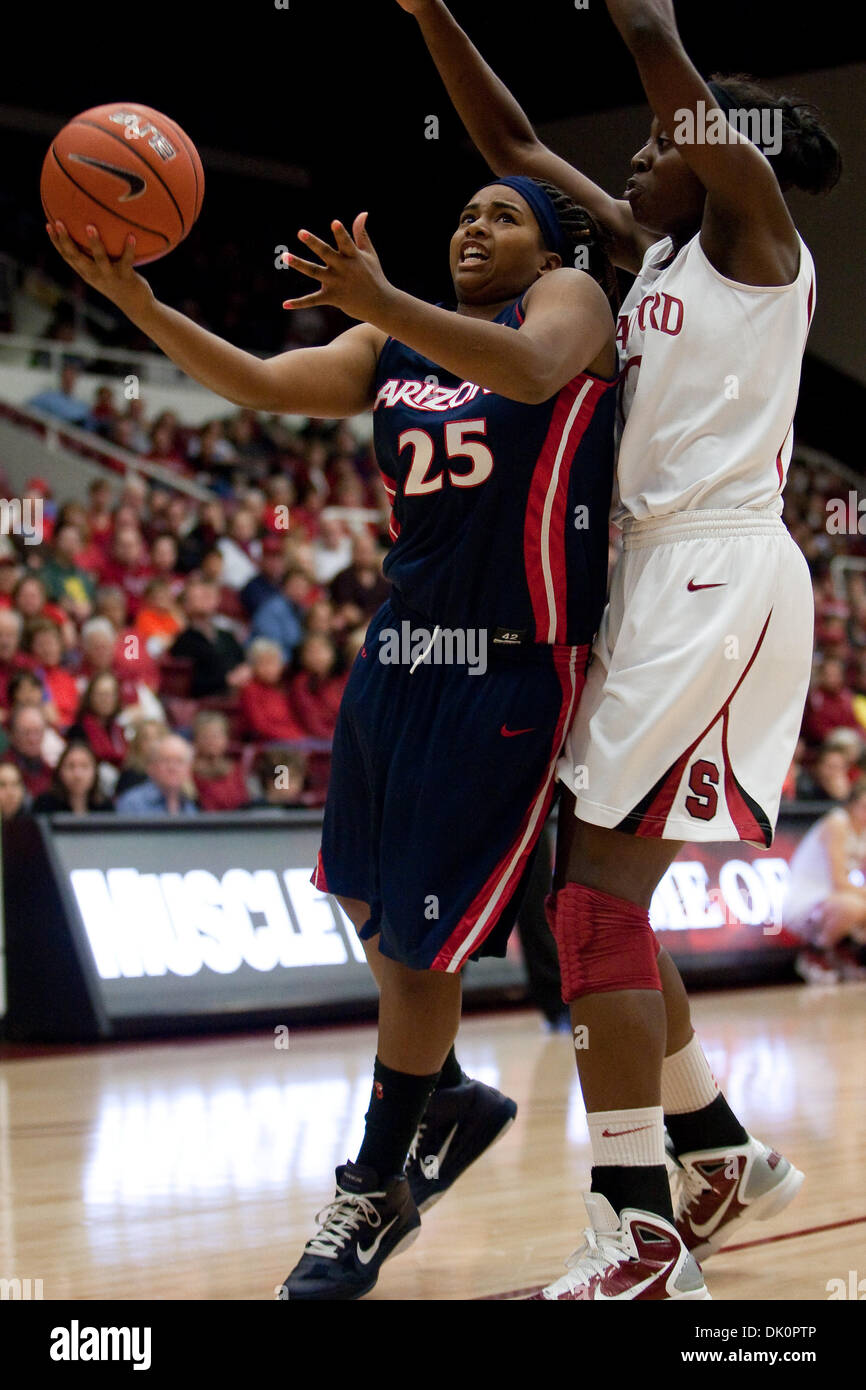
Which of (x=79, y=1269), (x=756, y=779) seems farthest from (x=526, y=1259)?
(x=756, y=779)

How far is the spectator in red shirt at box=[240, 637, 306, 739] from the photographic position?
9891 mm

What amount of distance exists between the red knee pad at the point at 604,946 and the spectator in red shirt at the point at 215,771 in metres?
6.02

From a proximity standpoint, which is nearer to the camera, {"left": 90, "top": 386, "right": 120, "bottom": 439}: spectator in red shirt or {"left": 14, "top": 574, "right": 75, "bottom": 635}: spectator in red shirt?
{"left": 14, "top": 574, "right": 75, "bottom": 635}: spectator in red shirt

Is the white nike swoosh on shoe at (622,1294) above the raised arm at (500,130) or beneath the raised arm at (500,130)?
beneath

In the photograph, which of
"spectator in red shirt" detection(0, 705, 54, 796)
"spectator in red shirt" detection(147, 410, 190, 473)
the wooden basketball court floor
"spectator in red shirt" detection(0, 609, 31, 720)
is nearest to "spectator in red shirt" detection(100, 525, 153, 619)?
"spectator in red shirt" detection(0, 609, 31, 720)

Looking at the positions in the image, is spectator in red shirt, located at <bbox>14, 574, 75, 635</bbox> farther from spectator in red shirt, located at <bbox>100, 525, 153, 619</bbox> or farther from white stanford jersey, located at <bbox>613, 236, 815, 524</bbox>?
white stanford jersey, located at <bbox>613, 236, 815, 524</bbox>

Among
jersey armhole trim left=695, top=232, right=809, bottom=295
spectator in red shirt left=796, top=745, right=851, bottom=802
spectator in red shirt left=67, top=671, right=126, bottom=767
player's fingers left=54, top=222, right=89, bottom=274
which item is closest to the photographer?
player's fingers left=54, top=222, right=89, bottom=274

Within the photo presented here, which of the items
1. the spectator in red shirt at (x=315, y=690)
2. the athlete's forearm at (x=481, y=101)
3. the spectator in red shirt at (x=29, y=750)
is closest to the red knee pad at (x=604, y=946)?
the athlete's forearm at (x=481, y=101)

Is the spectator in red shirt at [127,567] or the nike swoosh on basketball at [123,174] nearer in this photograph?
the nike swoosh on basketball at [123,174]

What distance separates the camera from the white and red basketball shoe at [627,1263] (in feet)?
8.70

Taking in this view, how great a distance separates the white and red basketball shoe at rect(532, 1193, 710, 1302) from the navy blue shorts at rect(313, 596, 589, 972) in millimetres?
560

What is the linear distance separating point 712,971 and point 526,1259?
6.64 metres

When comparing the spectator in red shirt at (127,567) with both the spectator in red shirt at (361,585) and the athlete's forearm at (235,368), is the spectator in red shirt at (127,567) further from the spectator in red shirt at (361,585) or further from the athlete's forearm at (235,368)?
the athlete's forearm at (235,368)
